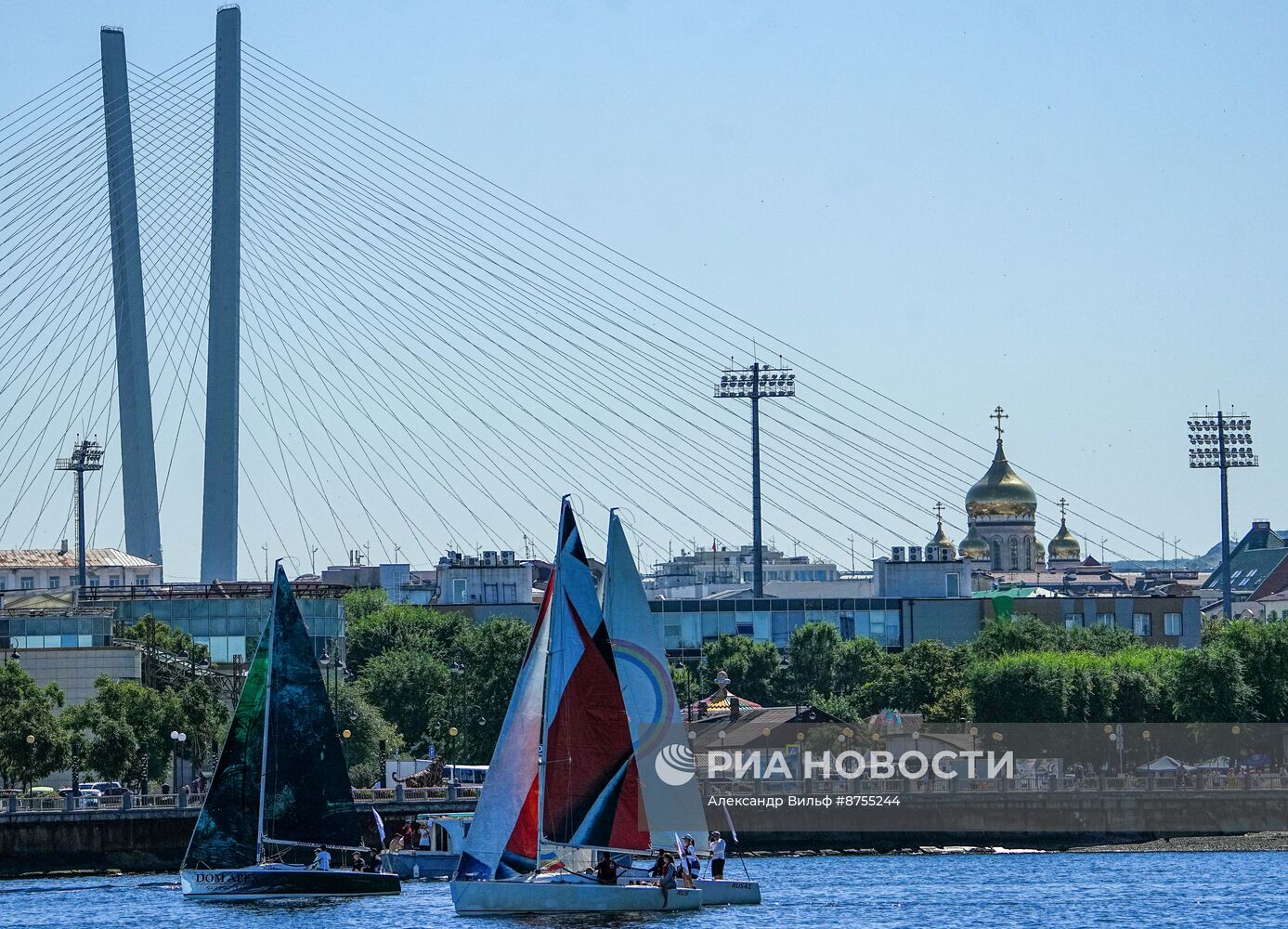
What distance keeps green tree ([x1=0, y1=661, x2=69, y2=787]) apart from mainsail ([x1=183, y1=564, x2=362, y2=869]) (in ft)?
69.5

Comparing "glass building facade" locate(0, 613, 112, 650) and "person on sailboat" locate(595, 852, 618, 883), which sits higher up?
Result: "glass building facade" locate(0, 613, 112, 650)

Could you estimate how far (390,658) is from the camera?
4931 inches

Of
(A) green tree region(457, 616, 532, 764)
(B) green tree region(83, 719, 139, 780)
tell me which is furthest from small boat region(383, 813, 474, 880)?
(A) green tree region(457, 616, 532, 764)

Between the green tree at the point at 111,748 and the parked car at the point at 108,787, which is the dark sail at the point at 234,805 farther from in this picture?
the green tree at the point at 111,748

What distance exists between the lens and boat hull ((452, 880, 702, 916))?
193 ft

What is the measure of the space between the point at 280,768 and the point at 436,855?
1463 cm

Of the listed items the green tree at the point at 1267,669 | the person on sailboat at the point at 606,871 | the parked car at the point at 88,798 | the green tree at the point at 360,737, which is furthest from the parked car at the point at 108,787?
the green tree at the point at 1267,669

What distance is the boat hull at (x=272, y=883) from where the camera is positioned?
→ 2643 inches

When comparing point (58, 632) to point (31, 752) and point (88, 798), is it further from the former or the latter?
point (88, 798)

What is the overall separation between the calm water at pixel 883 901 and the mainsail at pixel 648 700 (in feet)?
9.15

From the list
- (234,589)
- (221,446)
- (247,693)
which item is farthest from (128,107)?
(247,693)

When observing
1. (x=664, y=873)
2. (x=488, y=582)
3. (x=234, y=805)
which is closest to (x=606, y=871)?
(x=664, y=873)

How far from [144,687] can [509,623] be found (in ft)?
107

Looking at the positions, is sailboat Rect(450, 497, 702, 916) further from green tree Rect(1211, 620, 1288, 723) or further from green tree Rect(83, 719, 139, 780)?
green tree Rect(1211, 620, 1288, 723)
